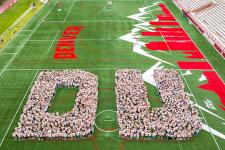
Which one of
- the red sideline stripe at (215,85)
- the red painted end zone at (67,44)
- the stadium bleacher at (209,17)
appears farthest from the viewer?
the stadium bleacher at (209,17)

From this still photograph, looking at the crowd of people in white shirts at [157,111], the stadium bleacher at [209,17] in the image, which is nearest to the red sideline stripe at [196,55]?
the stadium bleacher at [209,17]

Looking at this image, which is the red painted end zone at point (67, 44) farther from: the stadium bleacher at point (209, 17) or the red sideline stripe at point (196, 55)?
the stadium bleacher at point (209, 17)

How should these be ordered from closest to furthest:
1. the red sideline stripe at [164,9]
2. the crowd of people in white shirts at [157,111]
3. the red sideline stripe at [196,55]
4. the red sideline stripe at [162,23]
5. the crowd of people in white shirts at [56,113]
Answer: the crowd of people in white shirts at [56,113]
the crowd of people in white shirts at [157,111]
the red sideline stripe at [196,55]
the red sideline stripe at [162,23]
the red sideline stripe at [164,9]

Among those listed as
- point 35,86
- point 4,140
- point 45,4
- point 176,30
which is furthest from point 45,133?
point 45,4

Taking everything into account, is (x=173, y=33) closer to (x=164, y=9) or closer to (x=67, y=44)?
(x=164, y=9)

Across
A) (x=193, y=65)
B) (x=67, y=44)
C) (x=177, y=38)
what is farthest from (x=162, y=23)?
(x=67, y=44)

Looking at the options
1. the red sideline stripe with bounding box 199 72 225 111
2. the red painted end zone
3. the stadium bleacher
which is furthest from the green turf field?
the stadium bleacher

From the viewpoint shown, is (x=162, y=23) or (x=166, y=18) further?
(x=166, y=18)
